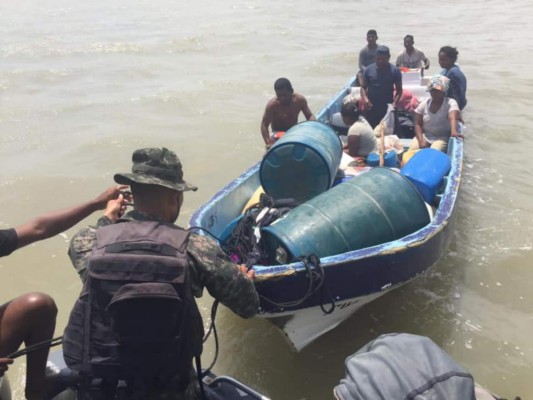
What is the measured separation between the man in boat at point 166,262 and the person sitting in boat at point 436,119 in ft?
16.9

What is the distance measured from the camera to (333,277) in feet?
13.1

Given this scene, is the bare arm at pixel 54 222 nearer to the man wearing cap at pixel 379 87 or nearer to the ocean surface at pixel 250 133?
the ocean surface at pixel 250 133

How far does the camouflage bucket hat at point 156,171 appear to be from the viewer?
265 cm

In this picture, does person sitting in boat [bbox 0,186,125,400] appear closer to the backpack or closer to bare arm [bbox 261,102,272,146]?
the backpack

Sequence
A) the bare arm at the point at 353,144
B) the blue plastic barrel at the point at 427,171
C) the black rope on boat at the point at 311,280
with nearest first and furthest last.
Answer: the black rope on boat at the point at 311,280 < the blue plastic barrel at the point at 427,171 < the bare arm at the point at 353,144

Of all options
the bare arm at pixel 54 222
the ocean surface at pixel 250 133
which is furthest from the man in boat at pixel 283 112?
the bare arm at pixel 54 222

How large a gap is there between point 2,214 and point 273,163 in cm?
496

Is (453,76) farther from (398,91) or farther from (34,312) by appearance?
(34,312)

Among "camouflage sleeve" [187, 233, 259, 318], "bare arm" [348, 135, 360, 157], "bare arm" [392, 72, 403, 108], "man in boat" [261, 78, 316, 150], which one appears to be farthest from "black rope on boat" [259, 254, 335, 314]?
"bare arm" [392, 72, 403, 108]

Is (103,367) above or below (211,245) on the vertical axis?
below

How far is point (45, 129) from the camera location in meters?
11.6

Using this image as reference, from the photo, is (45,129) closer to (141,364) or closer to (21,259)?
(21,259)

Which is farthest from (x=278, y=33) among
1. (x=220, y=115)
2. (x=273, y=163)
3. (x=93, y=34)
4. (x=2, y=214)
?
Result: (x=273, y=163)

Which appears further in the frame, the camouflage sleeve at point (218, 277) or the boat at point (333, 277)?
the boat at point (333, 277)
